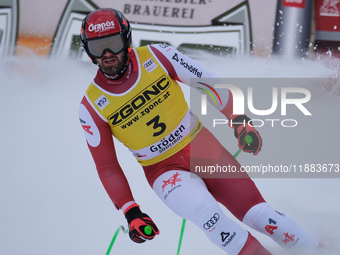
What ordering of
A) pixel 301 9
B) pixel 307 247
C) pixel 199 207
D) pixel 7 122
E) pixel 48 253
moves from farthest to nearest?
pixel 301 9 < pixel 7 122 < pixel 48 253 < pixel 307 247 < pixel 199 207

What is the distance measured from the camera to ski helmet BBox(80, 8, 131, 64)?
293 centimetres

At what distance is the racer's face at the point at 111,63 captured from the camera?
299cm

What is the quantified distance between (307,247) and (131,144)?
1248 mm

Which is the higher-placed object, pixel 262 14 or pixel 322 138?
pixel 262 14

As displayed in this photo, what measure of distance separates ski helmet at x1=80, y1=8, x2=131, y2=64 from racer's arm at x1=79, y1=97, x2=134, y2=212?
37 cm

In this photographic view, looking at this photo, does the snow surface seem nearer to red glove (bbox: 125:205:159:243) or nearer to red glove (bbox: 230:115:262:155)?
red glove (bbox: 230:115:262:155)

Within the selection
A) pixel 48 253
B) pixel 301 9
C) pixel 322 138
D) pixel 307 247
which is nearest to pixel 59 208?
pixel 48 253

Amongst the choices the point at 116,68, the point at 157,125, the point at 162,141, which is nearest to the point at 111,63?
the point at 116,68

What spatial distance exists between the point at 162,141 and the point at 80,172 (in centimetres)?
178

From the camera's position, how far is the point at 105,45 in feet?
9.68

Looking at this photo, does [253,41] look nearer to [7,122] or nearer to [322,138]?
[322,138]

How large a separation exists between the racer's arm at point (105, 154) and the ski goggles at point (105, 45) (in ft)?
1.10

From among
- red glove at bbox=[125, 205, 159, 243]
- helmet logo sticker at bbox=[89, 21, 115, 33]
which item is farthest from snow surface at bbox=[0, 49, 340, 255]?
helmet logo sticker at bbox=[89, 21, 115, 33]

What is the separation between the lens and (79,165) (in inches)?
188
